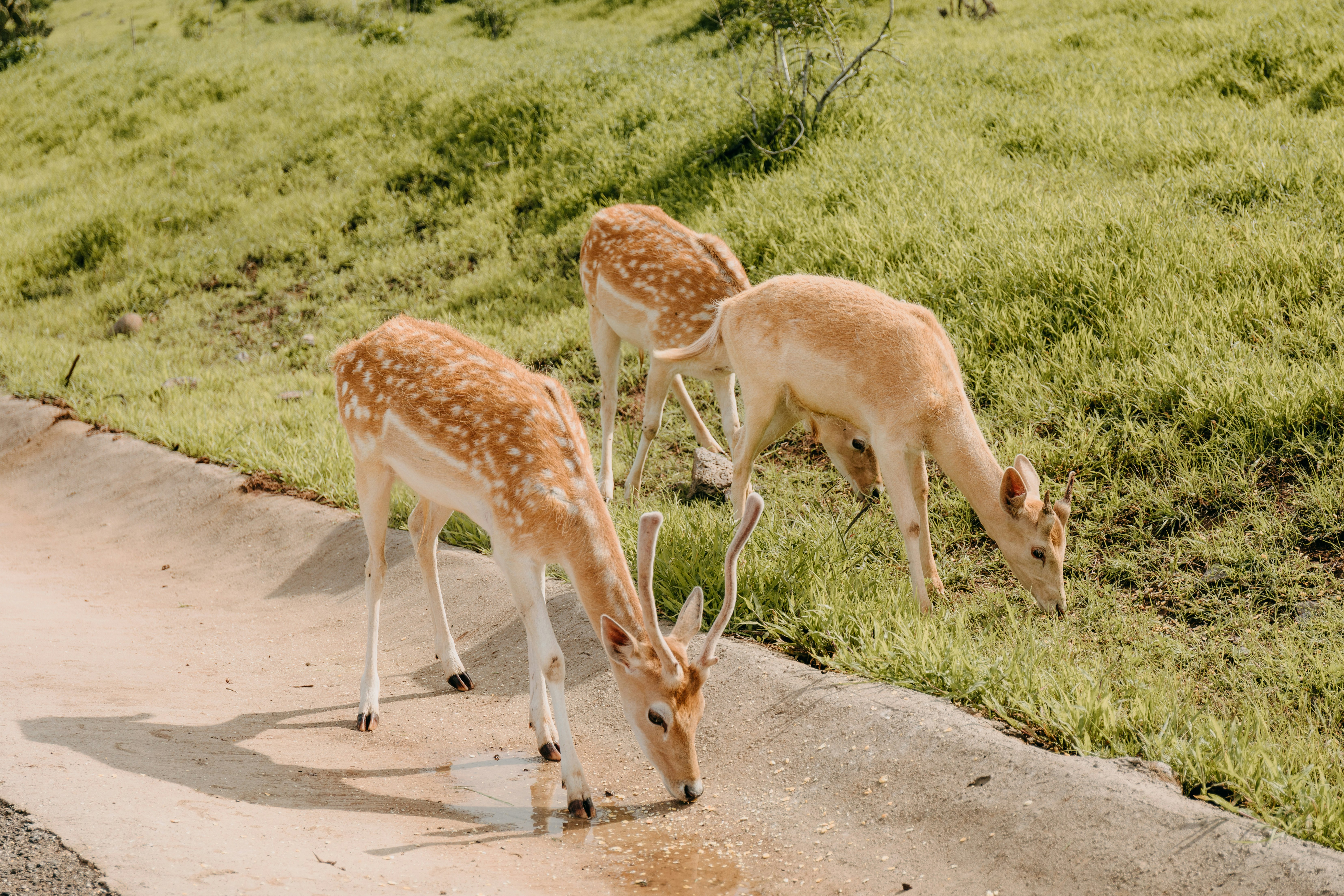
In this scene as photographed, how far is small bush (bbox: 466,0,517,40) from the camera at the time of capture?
21156 millimetres

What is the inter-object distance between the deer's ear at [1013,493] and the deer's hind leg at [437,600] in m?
2.57

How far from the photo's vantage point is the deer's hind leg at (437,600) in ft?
17.6

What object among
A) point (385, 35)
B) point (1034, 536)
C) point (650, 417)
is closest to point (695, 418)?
point (650, 417)

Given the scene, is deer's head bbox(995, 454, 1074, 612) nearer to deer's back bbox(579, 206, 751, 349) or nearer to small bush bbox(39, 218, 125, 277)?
deer's back bbox(579, 206, 751, 349)

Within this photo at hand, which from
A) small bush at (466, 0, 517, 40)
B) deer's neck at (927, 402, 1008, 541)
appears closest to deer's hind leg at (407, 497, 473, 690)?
deer's neck at (927, 402, 1008, 541)

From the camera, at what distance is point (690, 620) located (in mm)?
4070

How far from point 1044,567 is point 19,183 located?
16152mm

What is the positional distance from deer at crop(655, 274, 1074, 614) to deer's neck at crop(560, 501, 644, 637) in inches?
63.7

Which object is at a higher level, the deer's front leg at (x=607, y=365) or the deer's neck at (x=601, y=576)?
the deer's neck at (x=601, y=576)

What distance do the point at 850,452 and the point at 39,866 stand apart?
4189mm

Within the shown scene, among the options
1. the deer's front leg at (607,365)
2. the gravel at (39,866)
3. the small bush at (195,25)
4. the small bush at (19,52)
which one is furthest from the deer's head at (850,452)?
the small bush at (195,25)

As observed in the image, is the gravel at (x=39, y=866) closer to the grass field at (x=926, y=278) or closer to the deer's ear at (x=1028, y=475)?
the grass field at (x=926, y=278)

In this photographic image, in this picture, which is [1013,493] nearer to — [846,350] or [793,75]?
[846,350]

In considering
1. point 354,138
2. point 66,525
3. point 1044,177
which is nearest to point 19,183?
point 354,138
